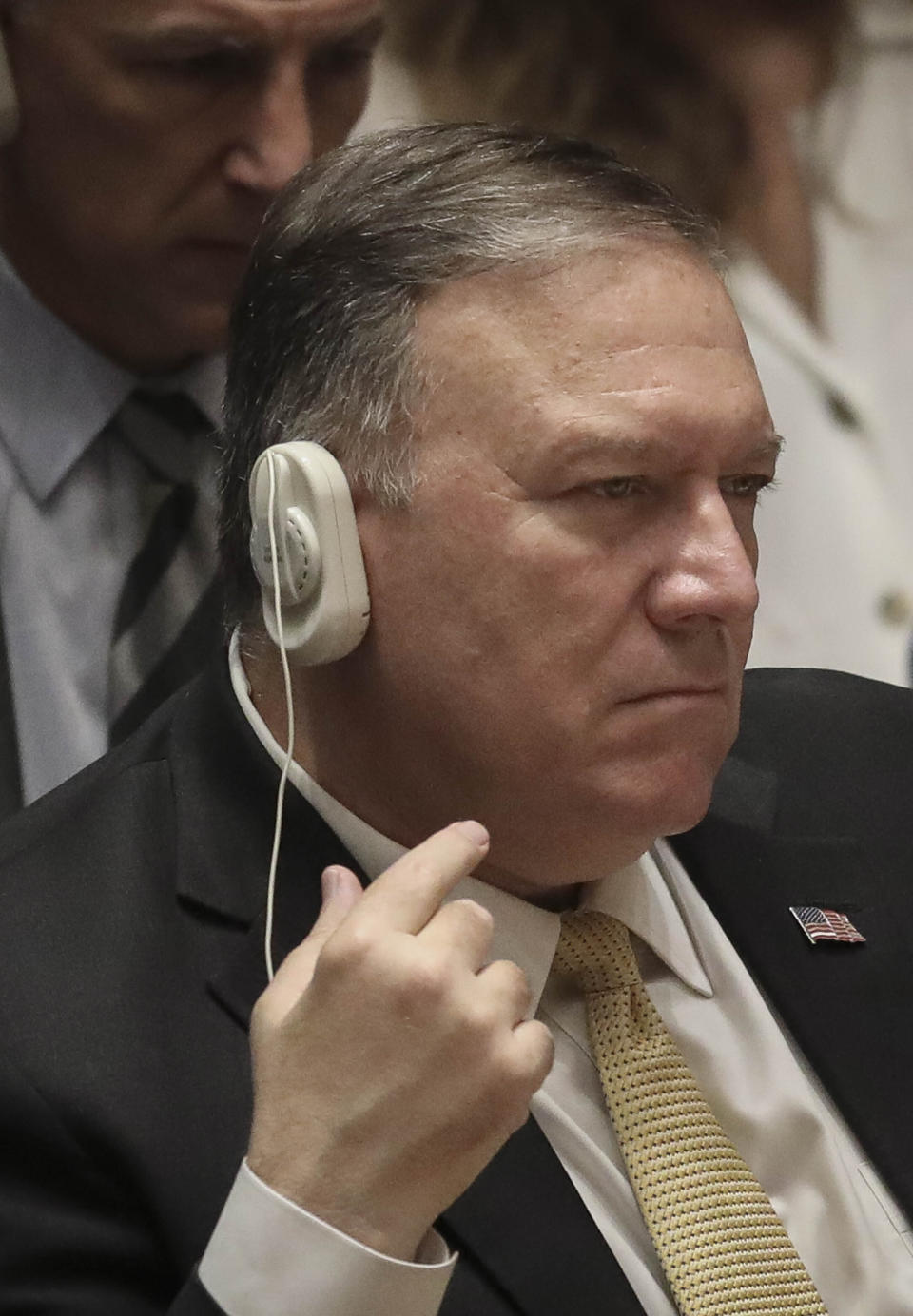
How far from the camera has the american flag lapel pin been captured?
1.68 meters

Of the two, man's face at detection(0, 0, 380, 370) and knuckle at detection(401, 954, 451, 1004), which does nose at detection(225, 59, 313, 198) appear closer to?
man's face at detection(0, 0, 380, 370)

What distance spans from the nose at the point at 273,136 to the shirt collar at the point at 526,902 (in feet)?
1.55

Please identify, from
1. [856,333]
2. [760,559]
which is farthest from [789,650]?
[856,333]

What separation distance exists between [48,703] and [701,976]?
692mm

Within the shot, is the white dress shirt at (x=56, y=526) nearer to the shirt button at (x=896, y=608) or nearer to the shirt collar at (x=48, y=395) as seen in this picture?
the shirt collar at (x=48, y=395)

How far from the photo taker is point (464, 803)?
57.4 inches

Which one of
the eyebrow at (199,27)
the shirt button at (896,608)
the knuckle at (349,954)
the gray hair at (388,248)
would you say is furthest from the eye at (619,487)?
the shirt button at (896,608)

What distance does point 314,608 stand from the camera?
1394 mm

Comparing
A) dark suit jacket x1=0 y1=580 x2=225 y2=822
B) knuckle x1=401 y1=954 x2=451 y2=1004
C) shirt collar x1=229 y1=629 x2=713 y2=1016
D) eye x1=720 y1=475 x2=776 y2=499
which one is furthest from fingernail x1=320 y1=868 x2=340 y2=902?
dark suit jacket x1=0 y1=580 x2=225 y2=822

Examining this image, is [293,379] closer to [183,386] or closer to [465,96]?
[183,386]

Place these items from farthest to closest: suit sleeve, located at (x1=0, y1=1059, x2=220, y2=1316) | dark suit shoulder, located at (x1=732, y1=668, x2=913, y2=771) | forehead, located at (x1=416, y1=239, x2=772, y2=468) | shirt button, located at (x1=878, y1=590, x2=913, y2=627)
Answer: shirt button, located at (x1=878, y1=590, x2=913, y2=627)
dark suit shoulder, located at (x1=732, y1=668, x2=913, y2=771)
forehead, located at (x1=416, y1=239, x2=772, y2=468)
suit sleeve, located at (x1=0, y1=1059, x2=220, y2=1316)

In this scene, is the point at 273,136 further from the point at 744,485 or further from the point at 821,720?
the point at 821,720

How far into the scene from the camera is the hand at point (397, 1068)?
3.74 feet

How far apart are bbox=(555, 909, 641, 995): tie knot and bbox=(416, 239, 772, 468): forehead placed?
1.42 feet
